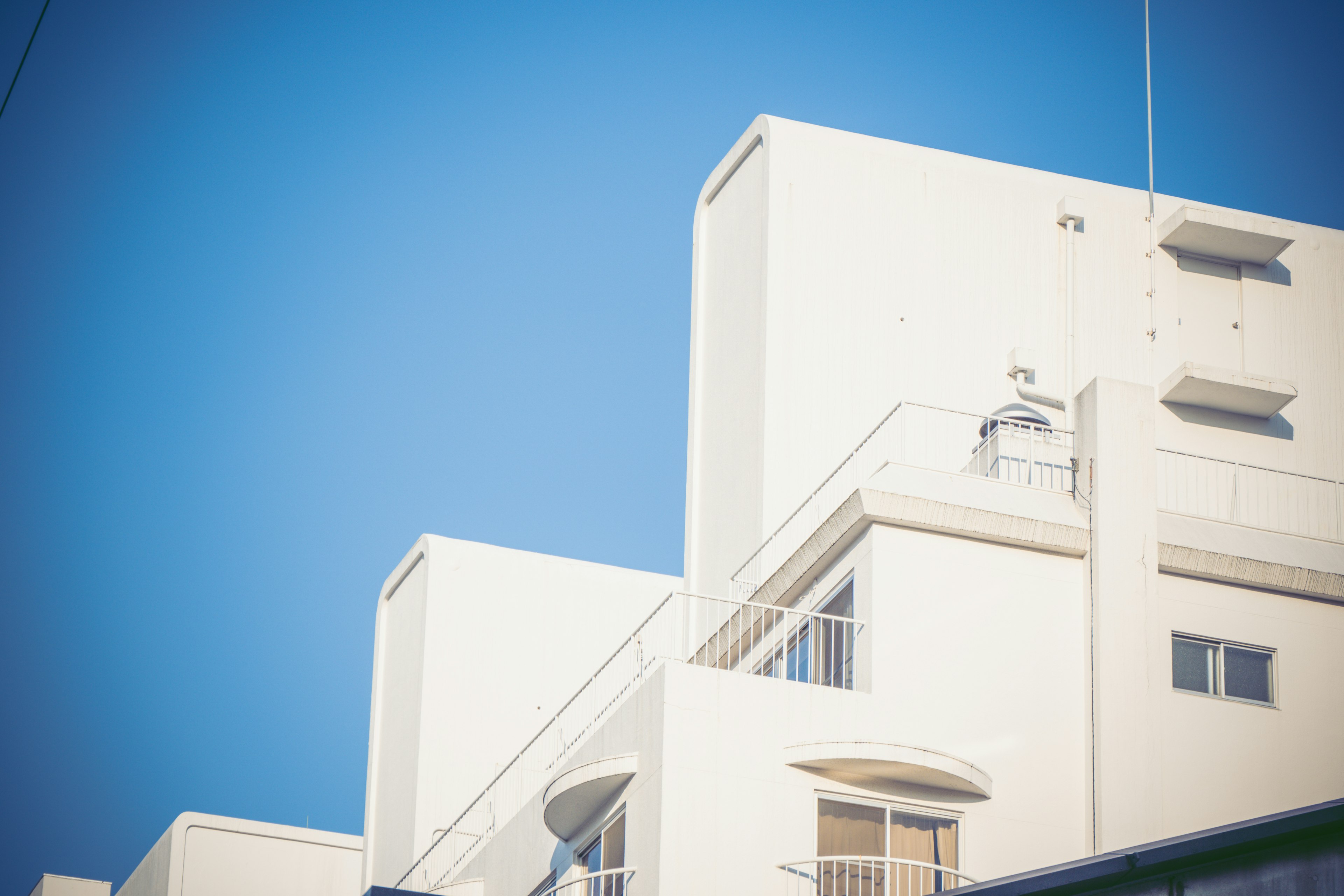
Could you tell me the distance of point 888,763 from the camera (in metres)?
20.4

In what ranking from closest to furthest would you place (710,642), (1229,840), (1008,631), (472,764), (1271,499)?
(1229,840) < (1008,631) < (710,642) < (1271,499) < (472,764)

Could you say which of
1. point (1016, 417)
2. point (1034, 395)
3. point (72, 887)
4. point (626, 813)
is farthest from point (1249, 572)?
point (72, 887)

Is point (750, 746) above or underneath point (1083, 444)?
underneath

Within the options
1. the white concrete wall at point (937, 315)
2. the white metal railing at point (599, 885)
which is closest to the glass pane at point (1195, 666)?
the white metal railing at point (599, 885)

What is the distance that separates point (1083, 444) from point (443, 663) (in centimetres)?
1570

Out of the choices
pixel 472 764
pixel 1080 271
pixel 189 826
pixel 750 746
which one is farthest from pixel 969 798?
pixel 189 826

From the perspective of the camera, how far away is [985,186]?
3070 centimetres

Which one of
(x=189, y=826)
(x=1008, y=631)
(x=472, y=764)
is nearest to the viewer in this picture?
(x=1008, y=631)

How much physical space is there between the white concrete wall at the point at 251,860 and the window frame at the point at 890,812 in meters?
19.6

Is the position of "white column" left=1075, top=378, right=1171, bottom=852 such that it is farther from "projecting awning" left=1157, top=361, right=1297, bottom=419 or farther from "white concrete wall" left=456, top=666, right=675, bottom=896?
"projecting awning" left=1157, top=361, right=1297, bottom=419

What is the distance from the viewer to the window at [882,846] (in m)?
19.9

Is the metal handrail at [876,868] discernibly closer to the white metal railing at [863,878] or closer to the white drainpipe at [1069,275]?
the white metal railing at [863,878]

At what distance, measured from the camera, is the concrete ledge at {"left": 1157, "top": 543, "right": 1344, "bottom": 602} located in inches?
885

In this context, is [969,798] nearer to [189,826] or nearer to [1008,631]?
[1008,631]
